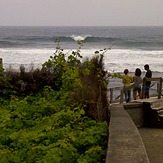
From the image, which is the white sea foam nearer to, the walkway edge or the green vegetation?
the green vegetation

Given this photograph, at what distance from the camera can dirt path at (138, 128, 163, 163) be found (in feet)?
28.0

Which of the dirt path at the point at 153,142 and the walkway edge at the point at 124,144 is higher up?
the walkway edge at the point at 124,144

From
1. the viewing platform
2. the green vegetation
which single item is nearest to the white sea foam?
the viewing platform

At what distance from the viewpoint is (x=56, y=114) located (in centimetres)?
794

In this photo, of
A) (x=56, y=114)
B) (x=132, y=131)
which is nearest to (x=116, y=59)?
(x=56, y=114)

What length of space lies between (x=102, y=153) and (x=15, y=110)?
333 cm

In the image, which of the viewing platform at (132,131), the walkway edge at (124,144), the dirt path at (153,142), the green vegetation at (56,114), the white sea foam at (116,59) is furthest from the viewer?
the white sea foam at (116,59)

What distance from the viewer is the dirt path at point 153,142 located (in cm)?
853

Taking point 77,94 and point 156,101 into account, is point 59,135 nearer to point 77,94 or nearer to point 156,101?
point 77,94

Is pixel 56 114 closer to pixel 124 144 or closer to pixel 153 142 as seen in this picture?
pixel 124 144

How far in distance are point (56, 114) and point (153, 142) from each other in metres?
3.05

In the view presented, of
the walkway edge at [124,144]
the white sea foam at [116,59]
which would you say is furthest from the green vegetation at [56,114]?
the white sea foam at [116,59]

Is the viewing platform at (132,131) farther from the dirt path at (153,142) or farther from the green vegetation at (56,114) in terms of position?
the green vegetation at (56,114)

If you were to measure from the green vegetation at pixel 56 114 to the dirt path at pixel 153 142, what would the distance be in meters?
1.24
